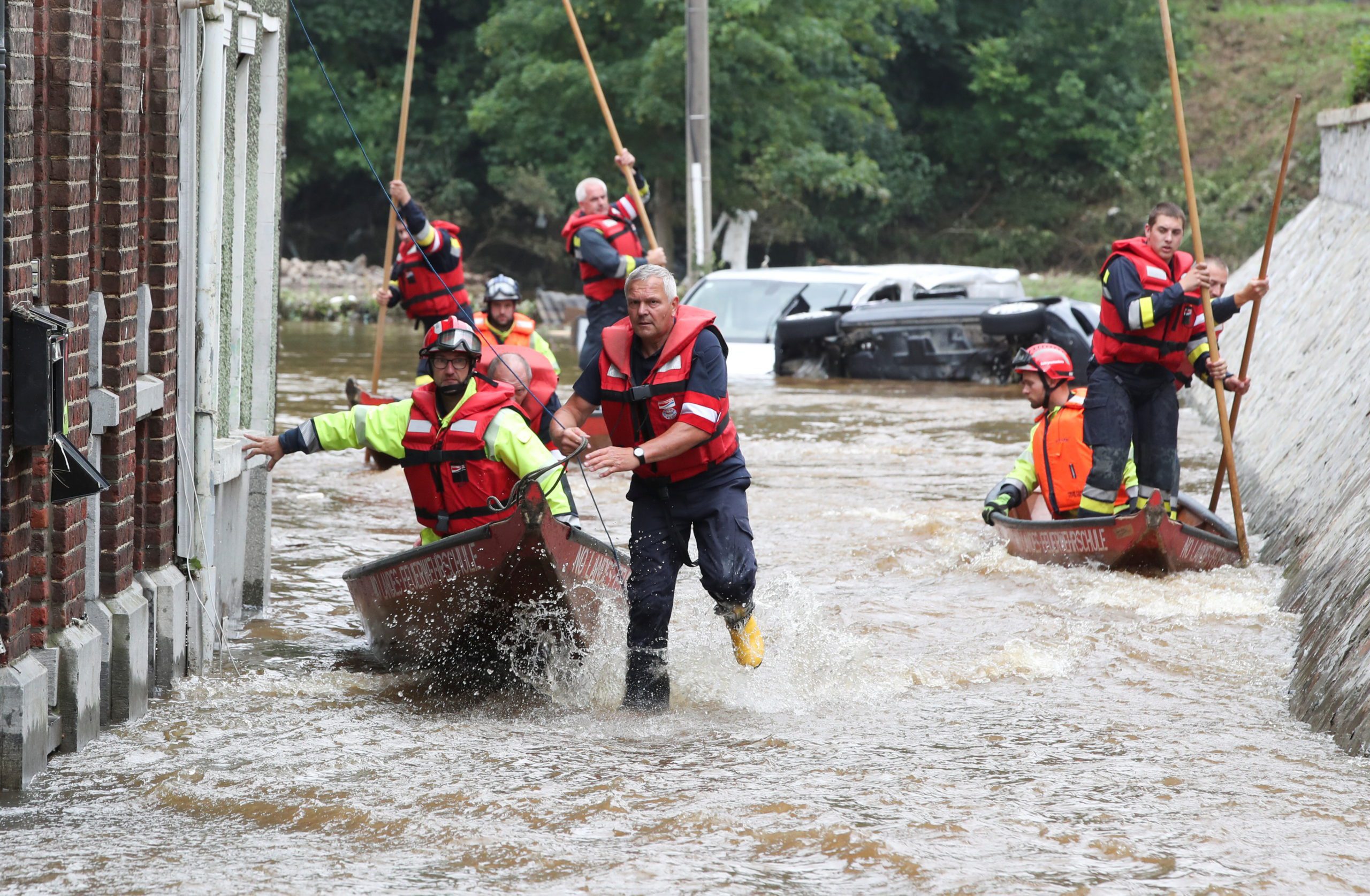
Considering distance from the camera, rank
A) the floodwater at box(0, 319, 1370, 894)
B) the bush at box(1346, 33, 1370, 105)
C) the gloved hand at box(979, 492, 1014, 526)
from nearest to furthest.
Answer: the floodwater at box(0, 319, 1370, 894)
the gloved hand at box(979, 492, 1014, 526)
the bush at box(1346, 33, 1370, 105)

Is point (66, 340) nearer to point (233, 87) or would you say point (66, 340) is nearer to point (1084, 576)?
point (233, 87)

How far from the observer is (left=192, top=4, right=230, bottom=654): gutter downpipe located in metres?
7.28

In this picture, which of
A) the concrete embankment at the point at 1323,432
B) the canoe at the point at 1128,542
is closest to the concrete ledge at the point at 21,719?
the concrete embankment at the point at 1323,432

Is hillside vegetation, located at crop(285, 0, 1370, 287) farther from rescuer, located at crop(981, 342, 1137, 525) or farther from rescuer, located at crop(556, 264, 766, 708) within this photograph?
rescuer, located at crop(556, 264, 766, 708)

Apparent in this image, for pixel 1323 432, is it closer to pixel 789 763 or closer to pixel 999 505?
pixel 999 505

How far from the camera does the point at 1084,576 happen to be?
9539mm

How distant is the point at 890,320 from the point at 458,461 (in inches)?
517

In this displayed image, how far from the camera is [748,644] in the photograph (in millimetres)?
7234

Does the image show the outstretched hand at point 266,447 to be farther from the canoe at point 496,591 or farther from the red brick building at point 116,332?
the canoe at point 496,591

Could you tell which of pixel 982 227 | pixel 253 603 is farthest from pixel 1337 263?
pixel 982 227

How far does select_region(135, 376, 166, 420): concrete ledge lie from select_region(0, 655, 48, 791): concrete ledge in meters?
1.30

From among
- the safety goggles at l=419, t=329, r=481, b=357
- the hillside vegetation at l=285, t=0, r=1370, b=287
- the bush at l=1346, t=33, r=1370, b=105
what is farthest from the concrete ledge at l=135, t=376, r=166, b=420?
the hillside vegetation at l=285, t=0, r=1370, b=287

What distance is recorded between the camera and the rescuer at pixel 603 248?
13430mm

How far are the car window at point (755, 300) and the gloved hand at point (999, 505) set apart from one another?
427 inches
